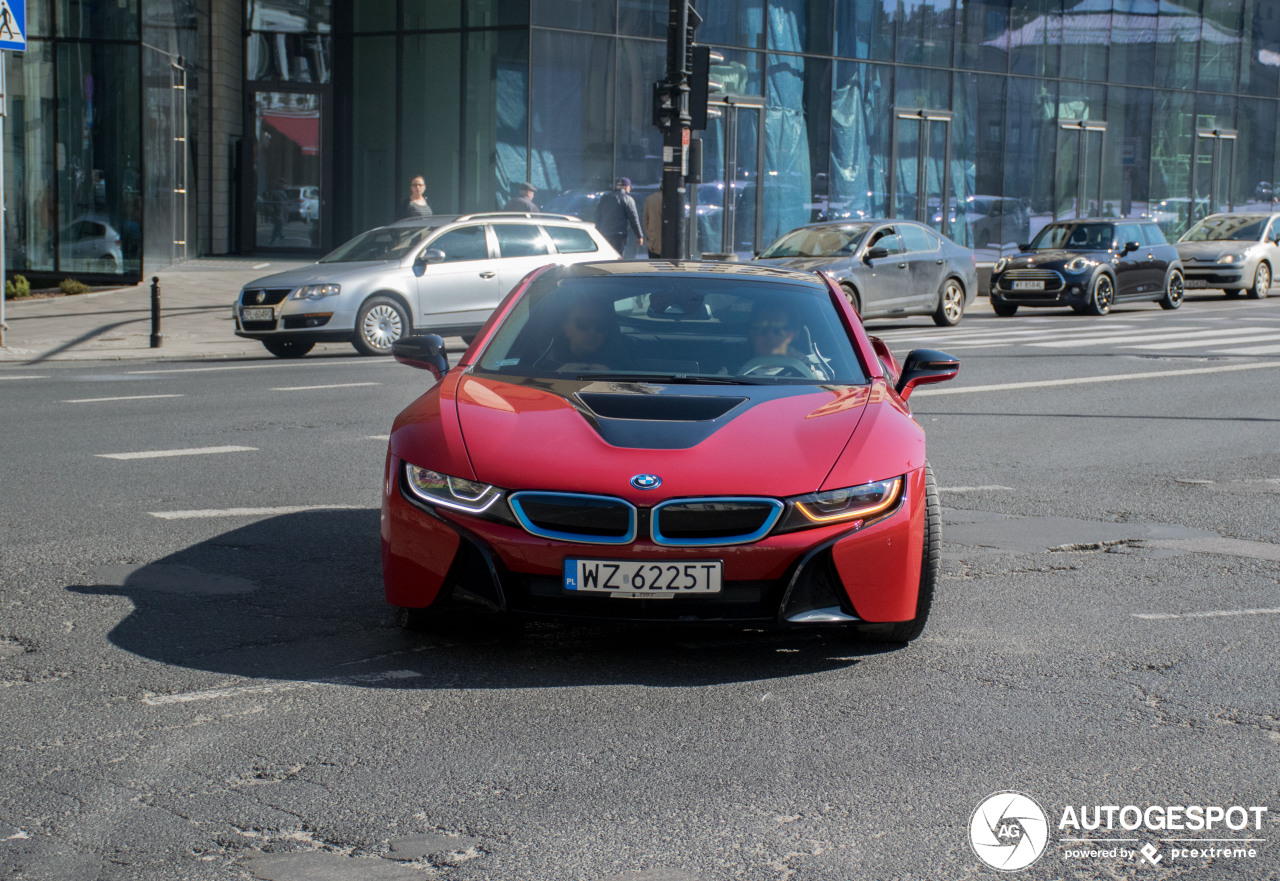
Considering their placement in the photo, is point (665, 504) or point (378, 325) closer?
point (665, 504)

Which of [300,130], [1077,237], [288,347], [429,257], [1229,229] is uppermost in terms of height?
[300,130]

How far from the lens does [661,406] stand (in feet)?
17.1

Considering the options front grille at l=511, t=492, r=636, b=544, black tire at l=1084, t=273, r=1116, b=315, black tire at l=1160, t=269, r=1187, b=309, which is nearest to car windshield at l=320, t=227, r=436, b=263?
black tire at l=1084, t=273, r=1116, b=315

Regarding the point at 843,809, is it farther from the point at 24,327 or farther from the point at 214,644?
the point at 24,327

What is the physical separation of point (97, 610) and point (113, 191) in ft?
70.9

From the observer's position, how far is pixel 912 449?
509 cm

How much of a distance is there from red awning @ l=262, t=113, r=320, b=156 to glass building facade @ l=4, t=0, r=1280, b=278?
0.23 feet

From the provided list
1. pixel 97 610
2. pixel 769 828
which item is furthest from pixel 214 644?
pixel 769 828

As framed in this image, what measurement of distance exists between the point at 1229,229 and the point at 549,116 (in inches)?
551

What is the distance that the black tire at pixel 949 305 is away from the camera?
875 inches

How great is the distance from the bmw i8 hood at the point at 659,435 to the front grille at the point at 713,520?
39 millimetres

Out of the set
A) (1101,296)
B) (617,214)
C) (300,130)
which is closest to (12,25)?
(617,214)

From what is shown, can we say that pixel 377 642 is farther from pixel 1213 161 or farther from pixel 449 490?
pixel 1213 161

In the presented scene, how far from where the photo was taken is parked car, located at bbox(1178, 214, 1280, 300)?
29312 mm
